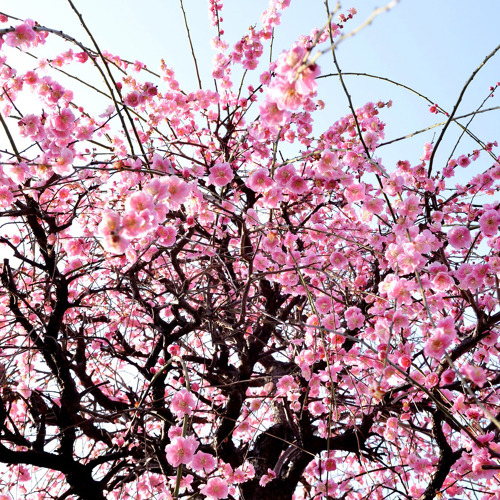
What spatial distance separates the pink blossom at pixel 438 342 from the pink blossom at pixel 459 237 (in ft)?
3.64

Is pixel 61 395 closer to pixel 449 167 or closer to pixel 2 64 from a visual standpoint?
pixel 2 64

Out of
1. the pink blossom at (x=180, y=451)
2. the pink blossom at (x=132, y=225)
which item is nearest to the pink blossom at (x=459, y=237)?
the pink blossom at (x=180, y=451)

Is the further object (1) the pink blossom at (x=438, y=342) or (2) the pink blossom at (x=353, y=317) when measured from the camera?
(2) the pink blossom at (x=353, y=317)

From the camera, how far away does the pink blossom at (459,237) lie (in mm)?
3070

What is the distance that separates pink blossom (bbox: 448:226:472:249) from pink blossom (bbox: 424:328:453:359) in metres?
1.11

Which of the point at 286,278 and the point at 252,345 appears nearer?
the point at 286,278

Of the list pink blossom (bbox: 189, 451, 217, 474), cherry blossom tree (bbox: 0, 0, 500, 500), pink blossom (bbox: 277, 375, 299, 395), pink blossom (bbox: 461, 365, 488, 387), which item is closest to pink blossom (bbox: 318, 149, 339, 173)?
cherry blossom tree (bbox: 0, 0, 500, 500)

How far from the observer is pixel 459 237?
3088 mm

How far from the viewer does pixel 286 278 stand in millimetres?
3477

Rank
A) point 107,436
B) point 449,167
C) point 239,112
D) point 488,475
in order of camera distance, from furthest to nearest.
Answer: point 239,112 → point 449,167 → point 107,436 → point 488,475

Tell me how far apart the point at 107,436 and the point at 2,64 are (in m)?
2.82

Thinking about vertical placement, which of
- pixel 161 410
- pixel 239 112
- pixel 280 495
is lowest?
pixel 280 495

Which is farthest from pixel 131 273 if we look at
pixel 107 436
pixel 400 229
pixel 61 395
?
pixel 400 229

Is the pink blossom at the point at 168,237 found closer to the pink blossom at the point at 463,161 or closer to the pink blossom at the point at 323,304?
the pink blossom at the point at 323,304
